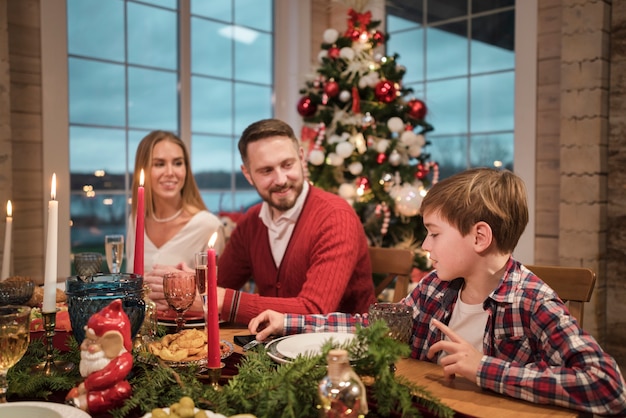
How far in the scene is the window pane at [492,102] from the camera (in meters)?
4.17

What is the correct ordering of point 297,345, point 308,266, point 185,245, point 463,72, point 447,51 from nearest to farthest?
point 297,345 → point 308,266 → point 185,245 → point 463,72 → point 447,51

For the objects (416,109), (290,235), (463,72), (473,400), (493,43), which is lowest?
(473,400)

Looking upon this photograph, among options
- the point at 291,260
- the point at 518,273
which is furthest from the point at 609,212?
the point at 518,273

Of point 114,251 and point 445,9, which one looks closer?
point 114,251

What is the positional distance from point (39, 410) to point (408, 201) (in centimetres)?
306

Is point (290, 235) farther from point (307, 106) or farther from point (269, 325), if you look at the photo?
point (307, 106)

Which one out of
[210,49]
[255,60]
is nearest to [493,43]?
[255,60]

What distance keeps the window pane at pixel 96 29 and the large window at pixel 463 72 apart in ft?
6.69

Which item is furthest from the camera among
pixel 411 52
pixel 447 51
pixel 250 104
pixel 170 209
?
pixel 250 104

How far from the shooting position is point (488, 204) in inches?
54.6

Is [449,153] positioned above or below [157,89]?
below

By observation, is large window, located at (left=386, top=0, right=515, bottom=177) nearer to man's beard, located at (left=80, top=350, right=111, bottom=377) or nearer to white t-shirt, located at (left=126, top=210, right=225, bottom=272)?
white t-shirt, located at (left=126, top=210, right=225, bottom=272)

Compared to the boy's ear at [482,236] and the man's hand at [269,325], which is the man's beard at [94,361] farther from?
the boy's ear at [482,236]

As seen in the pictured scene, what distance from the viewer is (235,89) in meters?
4.95
